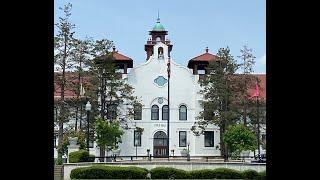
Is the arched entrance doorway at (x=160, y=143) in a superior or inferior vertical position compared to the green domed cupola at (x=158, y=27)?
inferior

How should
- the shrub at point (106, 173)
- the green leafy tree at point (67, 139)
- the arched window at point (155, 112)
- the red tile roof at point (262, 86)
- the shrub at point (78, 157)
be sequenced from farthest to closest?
the arched window at point (155, 112) → the red tile roof at point (262, 86) → the green leafy tree at point (67, 139) → the shrub at point (78, 157) → the shrub at point (106, 173)

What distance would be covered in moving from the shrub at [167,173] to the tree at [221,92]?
17.0 m

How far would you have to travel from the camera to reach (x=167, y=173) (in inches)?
1102

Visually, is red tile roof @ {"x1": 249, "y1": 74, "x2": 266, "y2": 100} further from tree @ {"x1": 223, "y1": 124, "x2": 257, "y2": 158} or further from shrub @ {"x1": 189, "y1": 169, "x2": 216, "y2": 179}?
shrub @ {"x1": 189, "y1": 169, "x2": 216, "y2": 179}

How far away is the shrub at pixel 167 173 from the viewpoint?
28.0 metres

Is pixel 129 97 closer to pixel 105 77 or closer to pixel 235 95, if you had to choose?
pixel 105 77

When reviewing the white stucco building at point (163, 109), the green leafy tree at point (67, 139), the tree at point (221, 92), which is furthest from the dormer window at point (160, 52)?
the green leafy tree at point (67, 139)

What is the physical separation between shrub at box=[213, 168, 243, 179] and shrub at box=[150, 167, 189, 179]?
1517 millimetres

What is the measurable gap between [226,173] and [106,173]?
600 cm

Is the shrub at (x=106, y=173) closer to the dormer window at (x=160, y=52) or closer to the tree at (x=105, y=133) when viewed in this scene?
the tree at (x=105, y=133)

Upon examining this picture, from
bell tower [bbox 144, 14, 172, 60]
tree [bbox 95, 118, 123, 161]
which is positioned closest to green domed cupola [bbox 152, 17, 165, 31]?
bell tower [bbox 144, 14, 172, 60]

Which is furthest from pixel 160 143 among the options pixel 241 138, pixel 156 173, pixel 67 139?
pixel 156 173

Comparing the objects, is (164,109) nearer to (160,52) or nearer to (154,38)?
(160,52)
